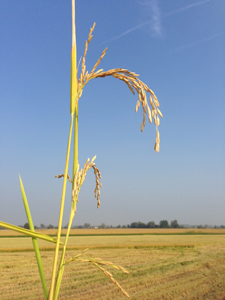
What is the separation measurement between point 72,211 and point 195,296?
549cm

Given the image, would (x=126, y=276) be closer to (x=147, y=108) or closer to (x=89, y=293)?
(x=89, y=293)

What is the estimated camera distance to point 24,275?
8.23m

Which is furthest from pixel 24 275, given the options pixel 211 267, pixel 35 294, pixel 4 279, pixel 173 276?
pixel 211 267

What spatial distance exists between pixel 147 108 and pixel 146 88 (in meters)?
0.11

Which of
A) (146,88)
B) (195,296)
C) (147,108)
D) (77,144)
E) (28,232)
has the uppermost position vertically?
(146,88)

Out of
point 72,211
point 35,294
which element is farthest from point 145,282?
point 72,211

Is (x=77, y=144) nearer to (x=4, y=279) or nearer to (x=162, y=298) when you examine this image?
(x=162, y=298)

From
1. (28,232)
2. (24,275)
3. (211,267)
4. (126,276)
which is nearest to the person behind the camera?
(28,232)

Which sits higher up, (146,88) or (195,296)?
(146,88)

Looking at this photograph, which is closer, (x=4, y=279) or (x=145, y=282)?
(x=145, y=282)

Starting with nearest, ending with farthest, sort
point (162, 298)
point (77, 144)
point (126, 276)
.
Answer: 1. point (77, 144)
2. point (162, 298)
3. point (126, 276)

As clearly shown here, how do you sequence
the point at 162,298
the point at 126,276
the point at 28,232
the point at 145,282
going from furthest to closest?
the point at 126,276 < the point at 145,282 < the point at 162,298 < the point at 28,232

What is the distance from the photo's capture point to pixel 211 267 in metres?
9.20

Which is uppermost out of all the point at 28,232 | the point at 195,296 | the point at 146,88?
the point at 146,88
